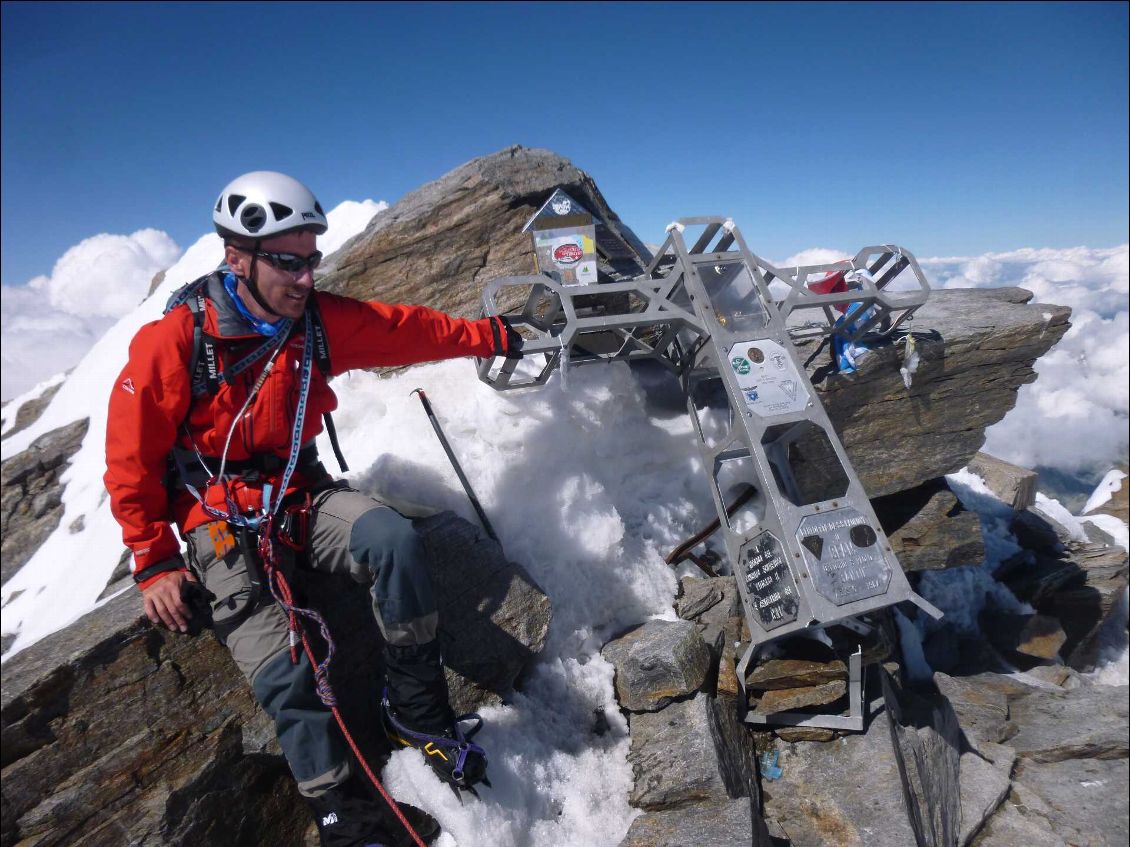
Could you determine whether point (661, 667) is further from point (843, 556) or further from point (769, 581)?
point (843, 556)

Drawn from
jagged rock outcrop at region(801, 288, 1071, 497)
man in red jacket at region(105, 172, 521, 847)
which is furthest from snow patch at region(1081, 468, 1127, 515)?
man in red jacket at region(105, 172, 521, 847)

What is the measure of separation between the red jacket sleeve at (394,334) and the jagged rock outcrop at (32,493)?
44.9 ft

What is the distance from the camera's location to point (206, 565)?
429 cm

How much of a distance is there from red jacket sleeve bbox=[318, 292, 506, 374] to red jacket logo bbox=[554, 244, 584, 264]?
7.40 ft

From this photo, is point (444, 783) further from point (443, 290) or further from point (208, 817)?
point (443, 290)

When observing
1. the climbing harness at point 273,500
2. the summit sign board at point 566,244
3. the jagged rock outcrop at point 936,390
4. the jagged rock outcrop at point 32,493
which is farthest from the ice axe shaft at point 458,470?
the jagged rock outcrop at point 32,493

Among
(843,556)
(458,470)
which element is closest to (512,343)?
(458,470)

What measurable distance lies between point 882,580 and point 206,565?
563 centimetres

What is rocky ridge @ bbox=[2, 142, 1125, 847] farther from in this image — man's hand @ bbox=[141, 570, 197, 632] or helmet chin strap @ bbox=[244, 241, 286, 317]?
helmet chin strap @ bbox=[244, 241, 286, 317]

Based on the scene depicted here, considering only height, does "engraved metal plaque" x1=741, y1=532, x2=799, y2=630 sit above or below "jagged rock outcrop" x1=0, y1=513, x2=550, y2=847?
below

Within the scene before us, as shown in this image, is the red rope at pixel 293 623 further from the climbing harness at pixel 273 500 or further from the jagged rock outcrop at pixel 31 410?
the jagged rock outcrop at pixel 31 410

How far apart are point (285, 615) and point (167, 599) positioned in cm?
83

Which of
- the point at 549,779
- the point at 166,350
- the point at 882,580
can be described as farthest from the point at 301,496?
the point at 882,580

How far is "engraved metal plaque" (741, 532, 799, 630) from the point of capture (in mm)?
5383
